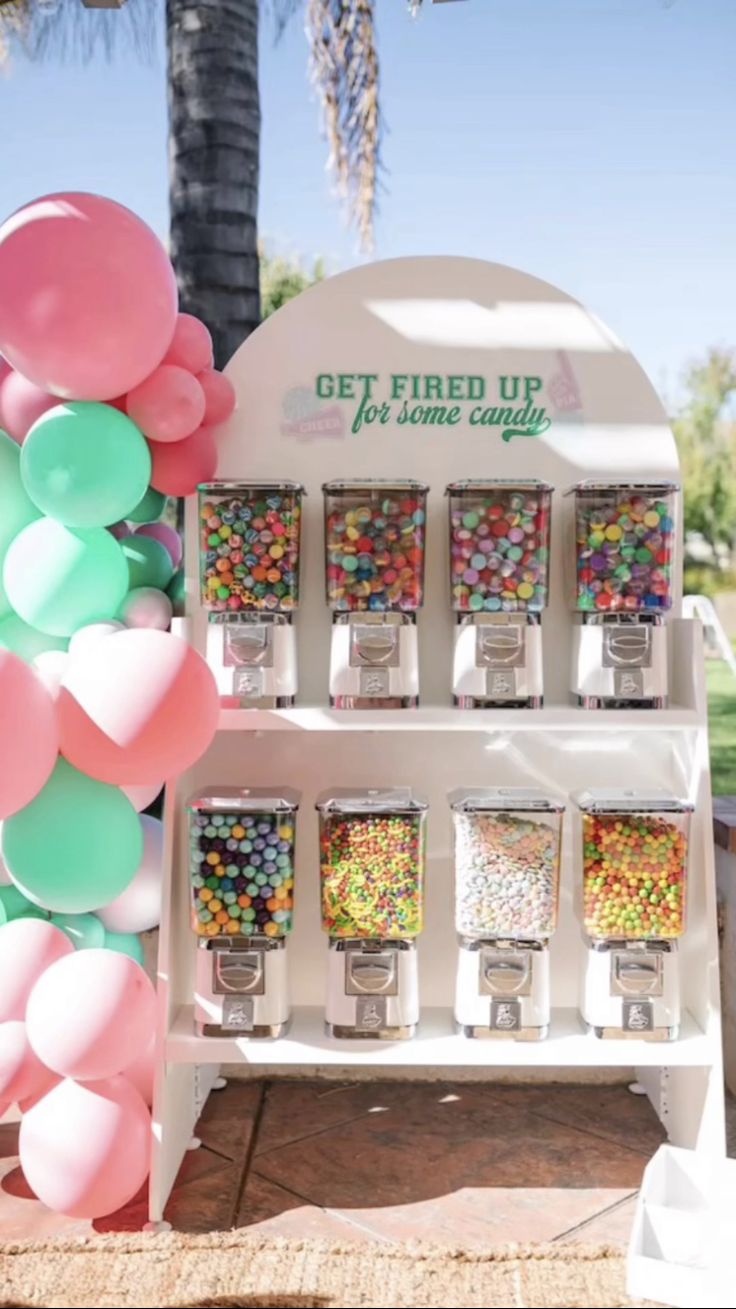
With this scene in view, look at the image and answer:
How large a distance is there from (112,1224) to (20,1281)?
226mm

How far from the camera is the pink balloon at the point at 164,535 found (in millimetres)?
2432

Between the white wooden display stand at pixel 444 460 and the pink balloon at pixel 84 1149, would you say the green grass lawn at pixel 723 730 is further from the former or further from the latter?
A: the pink balloon at pixel 84 1149

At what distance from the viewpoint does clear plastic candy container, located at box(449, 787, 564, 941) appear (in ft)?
6.98

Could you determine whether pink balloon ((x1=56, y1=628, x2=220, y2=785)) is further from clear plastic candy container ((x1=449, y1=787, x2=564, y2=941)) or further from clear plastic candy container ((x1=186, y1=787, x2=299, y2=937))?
clear plastic candy container ((x1=449, y1=787, x2=564, y2=941))

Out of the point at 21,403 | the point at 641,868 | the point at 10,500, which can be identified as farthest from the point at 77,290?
the point at 641,868

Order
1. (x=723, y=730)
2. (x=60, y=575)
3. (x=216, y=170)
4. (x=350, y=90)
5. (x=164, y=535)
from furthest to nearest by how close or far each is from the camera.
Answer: (x=723, y=730) → (x=350, y=90) → (x=216, y=170) → (x=164, y=535) → (x=60, y=575)

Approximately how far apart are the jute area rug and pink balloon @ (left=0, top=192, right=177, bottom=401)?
4.77 feet

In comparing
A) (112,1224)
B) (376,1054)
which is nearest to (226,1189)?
(112,1224)

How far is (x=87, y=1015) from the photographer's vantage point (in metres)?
1.89

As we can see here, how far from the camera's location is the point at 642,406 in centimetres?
230

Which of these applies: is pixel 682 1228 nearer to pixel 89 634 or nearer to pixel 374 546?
pixel 374 546

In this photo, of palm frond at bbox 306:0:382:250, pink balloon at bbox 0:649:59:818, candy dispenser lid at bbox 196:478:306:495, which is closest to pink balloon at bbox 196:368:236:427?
candy dispenser lid at bbox 196:478:306:495

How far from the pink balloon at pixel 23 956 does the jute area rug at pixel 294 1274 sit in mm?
394

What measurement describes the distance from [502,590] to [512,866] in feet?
1.67
